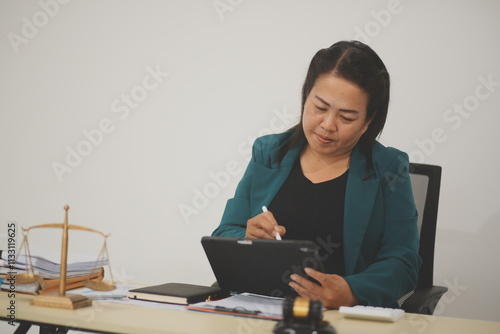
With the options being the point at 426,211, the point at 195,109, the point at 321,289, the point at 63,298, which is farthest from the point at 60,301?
the point at 195,109

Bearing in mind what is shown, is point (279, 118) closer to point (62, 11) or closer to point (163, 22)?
point (163, 22)

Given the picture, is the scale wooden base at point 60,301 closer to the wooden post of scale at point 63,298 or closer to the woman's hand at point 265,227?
the wooden post of scale at point 63,298

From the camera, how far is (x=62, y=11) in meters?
3.38

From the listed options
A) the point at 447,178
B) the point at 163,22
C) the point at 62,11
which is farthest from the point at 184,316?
the point at 62,11

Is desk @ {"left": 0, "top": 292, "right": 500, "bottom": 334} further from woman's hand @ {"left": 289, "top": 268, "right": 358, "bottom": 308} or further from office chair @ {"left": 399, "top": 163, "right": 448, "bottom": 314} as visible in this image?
office chair @ {"left": 399, "top": 163, "right": 448, "bottom": 314}

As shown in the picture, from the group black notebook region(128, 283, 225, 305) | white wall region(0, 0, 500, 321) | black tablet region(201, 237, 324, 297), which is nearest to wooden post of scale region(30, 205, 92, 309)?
black notebook region(128, 283, 225, 305)

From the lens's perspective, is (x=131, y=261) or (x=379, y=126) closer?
(x=379, y=126)

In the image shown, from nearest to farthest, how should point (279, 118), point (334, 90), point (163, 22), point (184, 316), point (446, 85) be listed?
point (184, 316) < point (334, 90) < point (446, 85) < point (279, 118) < point (163, 22)

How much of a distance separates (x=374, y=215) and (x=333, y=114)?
349mm

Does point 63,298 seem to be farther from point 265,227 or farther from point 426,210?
point 426,210

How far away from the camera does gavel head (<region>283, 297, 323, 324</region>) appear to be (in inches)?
45.1

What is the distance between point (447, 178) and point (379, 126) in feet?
3.09

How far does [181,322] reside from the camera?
4.12 feet

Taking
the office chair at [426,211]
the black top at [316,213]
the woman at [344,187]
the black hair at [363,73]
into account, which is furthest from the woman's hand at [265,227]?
the office chair at [426,211]
